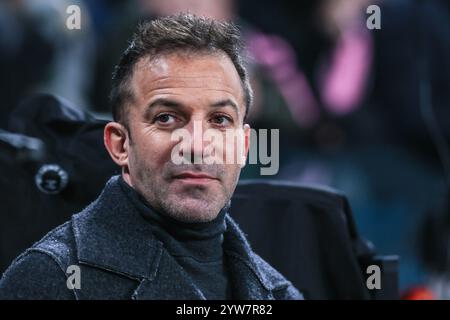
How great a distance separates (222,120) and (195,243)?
0.17 meters

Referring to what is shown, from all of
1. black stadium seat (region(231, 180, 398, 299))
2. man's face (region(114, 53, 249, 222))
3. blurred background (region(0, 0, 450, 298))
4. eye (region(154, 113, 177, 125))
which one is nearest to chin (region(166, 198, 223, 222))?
man's face (region(114, 53, 249, 222))

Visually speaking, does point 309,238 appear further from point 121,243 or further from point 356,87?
point 356,87

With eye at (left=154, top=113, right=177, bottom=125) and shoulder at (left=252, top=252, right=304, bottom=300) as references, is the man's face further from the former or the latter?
shoulder at (left=252, top=252, right=304, bottom=300)

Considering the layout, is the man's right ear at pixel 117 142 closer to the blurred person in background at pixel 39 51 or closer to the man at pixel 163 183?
the man at pixel 163 183

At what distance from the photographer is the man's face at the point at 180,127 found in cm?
110

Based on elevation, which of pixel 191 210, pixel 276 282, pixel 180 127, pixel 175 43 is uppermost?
pixel 175 43

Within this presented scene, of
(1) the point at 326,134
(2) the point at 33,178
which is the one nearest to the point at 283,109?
(1) the point at 326,134

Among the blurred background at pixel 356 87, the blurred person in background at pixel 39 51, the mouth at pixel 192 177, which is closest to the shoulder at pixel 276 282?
the mouth at pixel 192 177

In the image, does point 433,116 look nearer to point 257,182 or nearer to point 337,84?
point 337,84

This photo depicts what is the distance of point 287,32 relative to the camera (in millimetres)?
1947

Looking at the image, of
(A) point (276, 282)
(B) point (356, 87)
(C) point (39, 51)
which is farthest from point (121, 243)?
(B) point (356, 87)

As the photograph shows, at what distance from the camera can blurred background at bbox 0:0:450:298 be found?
1778 millimetres

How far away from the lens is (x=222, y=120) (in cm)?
114
